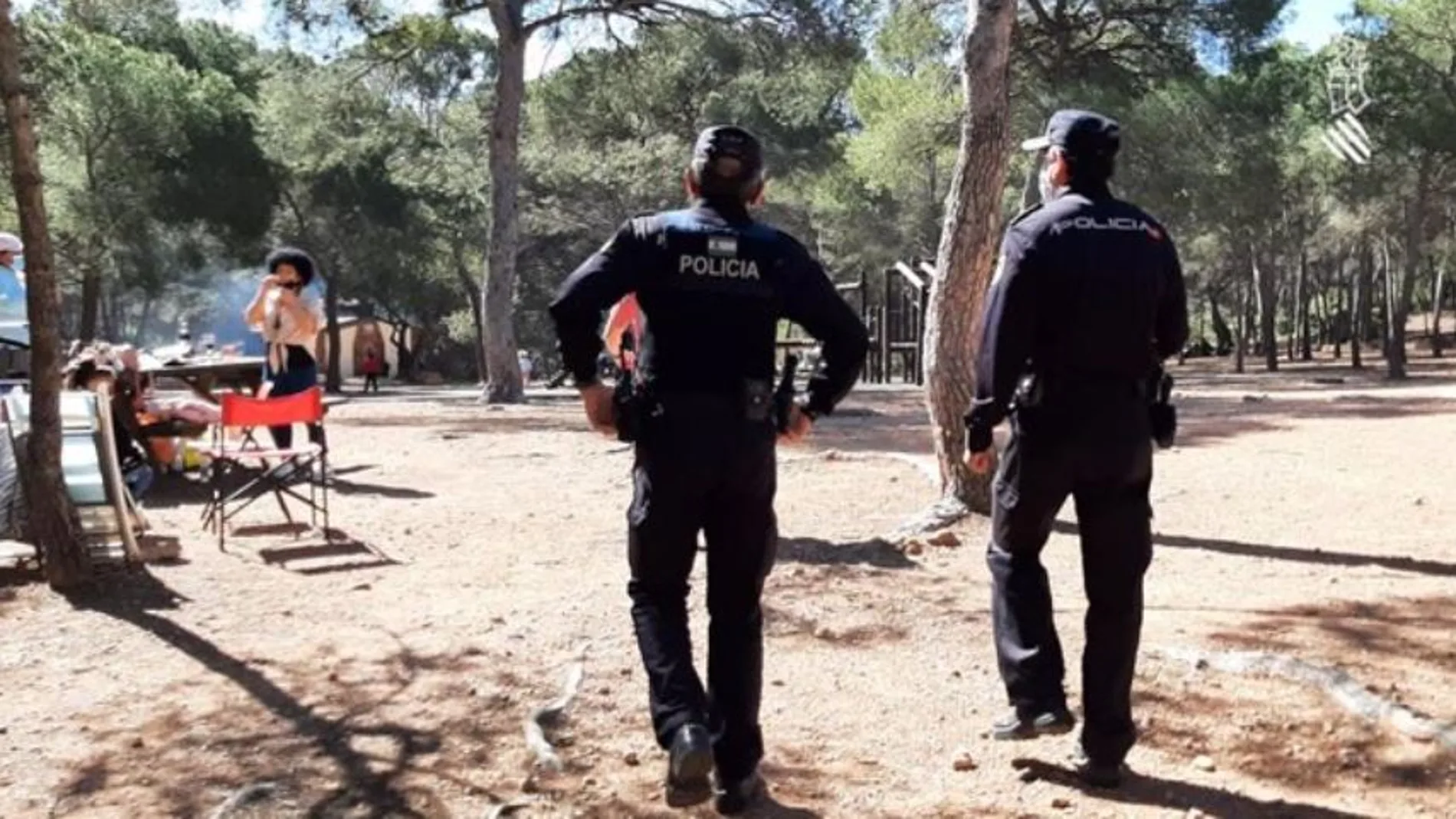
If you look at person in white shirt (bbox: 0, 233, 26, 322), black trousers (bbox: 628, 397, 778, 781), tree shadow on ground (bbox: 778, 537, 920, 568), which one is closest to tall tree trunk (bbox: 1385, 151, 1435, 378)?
tree shadow on ground (bbox: 778, 537, 920, 568)

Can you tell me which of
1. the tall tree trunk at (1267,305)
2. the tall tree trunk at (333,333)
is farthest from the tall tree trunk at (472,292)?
the tall tree trunk at (1267,305)

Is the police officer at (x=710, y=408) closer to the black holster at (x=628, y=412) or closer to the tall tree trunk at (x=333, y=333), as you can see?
the black holster at (x=628, y=412)

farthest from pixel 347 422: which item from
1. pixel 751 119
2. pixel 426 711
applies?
pixel 751 119

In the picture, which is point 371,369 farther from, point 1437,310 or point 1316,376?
point 1437,310

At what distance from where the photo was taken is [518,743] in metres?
3.86

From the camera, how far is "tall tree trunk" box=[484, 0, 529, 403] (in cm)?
1883

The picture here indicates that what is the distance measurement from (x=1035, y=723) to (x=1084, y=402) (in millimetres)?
860

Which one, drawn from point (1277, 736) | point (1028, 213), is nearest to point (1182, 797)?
point (1277, 736)

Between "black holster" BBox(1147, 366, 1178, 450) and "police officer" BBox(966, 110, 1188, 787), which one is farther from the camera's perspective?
"black holster" BBox(1147, 366, 1178, 450)

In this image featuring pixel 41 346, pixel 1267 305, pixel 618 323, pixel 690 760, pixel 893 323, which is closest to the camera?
pixel 690 760

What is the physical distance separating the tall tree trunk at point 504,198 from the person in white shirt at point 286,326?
10.3 m

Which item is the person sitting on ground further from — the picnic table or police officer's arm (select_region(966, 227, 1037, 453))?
police officer's arm (select_region(966, 227, 1037, 453))

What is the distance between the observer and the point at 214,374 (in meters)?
9.78

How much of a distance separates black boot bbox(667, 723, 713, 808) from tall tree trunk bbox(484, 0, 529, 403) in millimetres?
16011
